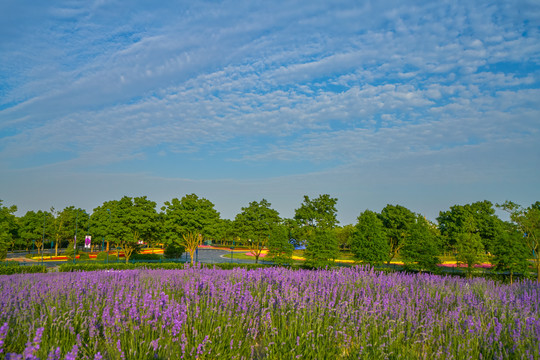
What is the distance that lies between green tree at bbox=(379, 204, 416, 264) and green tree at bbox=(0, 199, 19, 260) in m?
42.1

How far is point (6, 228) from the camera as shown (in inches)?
1572

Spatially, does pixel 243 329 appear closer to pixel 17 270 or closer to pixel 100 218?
pixel 17 270

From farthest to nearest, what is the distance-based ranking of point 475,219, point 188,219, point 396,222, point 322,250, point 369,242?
point 396,222
point 475,219
point 188,219
point 369,242
point 322,250

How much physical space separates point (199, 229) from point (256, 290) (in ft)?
90.3

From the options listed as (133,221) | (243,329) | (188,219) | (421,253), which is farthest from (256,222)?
(243,329)

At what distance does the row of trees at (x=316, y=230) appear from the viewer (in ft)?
77.3

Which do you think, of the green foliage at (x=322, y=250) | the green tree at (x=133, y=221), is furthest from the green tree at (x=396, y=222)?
the green tree at (x=133, y=221)

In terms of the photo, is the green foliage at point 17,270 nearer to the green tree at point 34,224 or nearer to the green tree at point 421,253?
the green tree at point 421,253

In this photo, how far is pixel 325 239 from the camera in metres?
25.5

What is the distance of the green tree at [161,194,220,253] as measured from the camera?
3334 centimetres

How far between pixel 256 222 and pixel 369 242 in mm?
14240

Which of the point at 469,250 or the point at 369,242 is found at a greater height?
the point at 369,242

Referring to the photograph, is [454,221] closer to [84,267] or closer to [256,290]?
[84,267]

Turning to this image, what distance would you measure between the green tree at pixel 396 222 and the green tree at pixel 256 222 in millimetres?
18311
